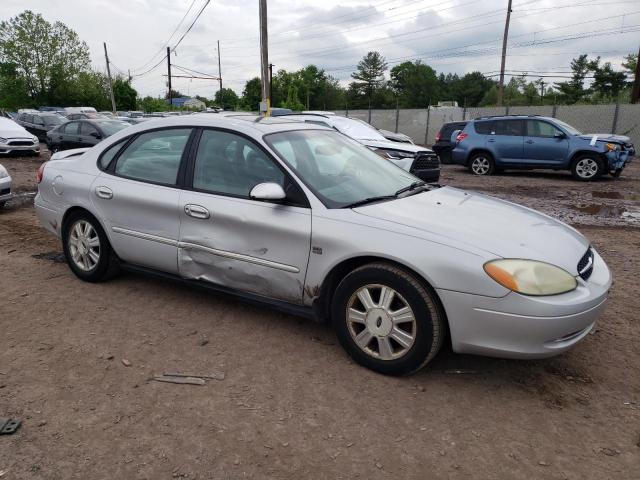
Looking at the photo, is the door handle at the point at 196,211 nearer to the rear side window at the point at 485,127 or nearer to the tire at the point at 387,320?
the tire at the point at 387,320

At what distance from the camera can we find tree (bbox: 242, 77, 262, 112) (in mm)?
66387

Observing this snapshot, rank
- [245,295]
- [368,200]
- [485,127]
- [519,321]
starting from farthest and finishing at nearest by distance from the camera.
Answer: [485,127] < [245,295] < [368,200] < [519,321]

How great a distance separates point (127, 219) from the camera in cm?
421

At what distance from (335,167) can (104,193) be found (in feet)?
6.66

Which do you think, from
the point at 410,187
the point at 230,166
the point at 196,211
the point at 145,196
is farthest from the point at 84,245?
the point at 410,187

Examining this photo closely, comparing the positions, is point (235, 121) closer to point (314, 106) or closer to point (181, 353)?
point (181, 353)

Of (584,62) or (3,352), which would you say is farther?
(584,62)

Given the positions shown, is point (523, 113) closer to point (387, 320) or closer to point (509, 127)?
point (509, 127)

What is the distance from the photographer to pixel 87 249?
181 inches

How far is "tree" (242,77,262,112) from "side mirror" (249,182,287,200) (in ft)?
207

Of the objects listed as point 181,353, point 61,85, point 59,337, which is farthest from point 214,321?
point 61,85

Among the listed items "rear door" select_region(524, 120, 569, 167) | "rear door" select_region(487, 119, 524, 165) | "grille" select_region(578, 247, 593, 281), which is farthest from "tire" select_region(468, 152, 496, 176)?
"grille" select_region(578, 247, 593, 281)

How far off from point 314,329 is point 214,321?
797 mm

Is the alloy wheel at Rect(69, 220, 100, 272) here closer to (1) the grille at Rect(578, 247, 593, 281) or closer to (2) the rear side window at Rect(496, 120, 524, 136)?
(1) the grille at Rect(578, 247, 593, 281)
